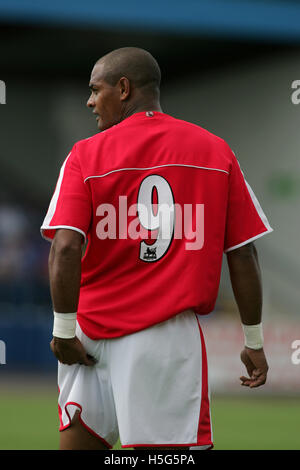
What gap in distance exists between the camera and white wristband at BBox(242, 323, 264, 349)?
367 cm

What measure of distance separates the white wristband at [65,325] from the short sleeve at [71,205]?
12.2 inches

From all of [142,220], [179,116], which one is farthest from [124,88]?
[179,116]

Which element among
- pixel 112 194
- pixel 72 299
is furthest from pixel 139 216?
pixel 72 299

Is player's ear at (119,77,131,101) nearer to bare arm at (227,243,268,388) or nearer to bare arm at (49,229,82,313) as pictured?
bare arm at (49,229,82,313)

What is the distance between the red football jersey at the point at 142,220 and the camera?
3.35 meters

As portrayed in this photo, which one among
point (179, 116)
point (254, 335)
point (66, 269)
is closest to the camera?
point (66, 269)

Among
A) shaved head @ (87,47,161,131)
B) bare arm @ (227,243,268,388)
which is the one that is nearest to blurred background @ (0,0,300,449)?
bare arm @ (227,243,268,388)

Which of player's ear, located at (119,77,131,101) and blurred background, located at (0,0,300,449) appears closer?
player's ear, located at (119,77,131,101)

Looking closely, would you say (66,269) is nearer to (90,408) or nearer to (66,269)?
(66,269)

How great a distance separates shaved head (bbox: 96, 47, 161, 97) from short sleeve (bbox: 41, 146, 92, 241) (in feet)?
1.35

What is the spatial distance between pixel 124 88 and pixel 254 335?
1.16 meters

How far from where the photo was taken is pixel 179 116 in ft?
62.6

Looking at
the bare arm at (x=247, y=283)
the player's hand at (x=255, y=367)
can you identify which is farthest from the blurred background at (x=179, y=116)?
the bare arm at (x=247, y=283)

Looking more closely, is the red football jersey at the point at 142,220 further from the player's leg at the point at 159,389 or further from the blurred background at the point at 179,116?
the blurred background at the point at 179,116
